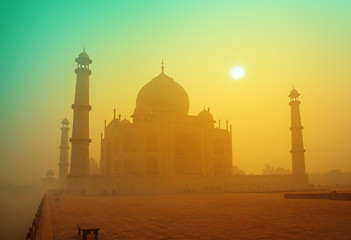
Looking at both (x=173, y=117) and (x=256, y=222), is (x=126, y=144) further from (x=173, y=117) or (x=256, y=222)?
(x=256, y=222)

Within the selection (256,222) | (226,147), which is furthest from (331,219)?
(226,147)

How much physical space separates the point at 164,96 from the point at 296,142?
15483 millimetres

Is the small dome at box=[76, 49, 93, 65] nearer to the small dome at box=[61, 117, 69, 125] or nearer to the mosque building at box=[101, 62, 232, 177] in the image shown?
the mosque building at box=[101, 62, 232, 177]

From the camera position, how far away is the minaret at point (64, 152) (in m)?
50.0

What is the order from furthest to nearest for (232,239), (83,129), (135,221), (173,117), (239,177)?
(173,117) < (239,177) < (83,129) < (135,221) < (232,239)

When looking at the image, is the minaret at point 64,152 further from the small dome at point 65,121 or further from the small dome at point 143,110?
the small dome at point 143,110

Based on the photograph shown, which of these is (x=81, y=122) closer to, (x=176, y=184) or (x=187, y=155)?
(x=176, y=184)

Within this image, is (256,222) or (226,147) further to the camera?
(226,147)

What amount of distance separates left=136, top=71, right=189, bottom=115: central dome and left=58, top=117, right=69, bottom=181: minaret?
15.0 metres

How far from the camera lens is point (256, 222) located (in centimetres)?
929

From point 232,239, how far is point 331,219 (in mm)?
3958

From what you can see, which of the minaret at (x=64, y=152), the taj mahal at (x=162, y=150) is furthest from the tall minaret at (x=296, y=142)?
the minaret at (x=64, y=152)

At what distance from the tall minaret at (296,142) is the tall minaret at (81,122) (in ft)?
71.7

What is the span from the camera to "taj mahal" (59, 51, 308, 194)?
31.2m
